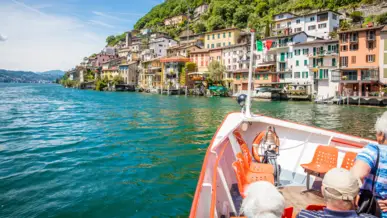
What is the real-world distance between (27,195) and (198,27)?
88686 mm

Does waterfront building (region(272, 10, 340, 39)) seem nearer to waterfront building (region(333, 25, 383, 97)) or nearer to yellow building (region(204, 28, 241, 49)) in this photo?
waterfront building (region(333, 25, 383, 97))

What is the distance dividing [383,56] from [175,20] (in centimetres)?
8633

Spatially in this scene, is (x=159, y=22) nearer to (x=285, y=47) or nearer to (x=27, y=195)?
(x=285, y=47)

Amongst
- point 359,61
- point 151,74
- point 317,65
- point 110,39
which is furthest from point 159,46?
point 110,39

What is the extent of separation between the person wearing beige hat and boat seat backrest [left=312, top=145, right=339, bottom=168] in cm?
398

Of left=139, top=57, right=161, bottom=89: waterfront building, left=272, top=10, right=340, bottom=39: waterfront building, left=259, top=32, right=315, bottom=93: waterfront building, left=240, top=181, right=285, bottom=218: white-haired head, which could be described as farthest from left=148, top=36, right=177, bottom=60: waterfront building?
left=240, top=181, right=285, bottom=218: white-haired head

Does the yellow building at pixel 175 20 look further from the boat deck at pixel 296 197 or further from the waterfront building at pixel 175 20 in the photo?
the boat deck at pixel 296 197

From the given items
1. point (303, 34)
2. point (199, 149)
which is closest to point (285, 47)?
point (303, 34)

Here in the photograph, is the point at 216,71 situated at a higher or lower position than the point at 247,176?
higher

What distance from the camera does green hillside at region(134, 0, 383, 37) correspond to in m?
62.7

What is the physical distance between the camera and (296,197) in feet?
18.0

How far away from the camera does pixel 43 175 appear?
28.6ft

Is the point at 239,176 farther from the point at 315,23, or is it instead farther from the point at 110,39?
the point at 110,39

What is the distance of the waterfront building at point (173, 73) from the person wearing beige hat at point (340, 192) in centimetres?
6915
